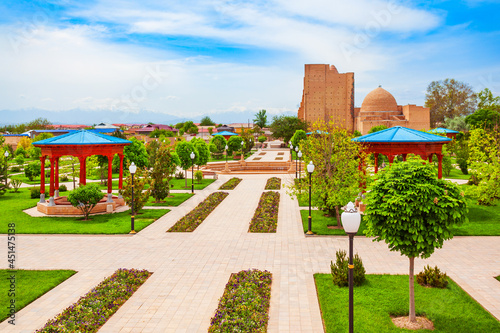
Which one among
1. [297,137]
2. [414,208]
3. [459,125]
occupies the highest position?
[459,125]

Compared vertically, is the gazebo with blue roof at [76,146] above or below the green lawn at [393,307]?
above

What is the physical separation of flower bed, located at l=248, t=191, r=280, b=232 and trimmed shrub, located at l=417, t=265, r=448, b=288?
691 cm

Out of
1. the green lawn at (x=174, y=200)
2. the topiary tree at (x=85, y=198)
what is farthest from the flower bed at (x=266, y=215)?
the topiary tree at (x=85, y=198)

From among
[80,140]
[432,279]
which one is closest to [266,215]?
[432,279]

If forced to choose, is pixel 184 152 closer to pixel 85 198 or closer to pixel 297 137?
pixel 85 198

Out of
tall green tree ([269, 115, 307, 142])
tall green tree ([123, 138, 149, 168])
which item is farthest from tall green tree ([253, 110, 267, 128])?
tall green tree ([123, 138, 149, 168])

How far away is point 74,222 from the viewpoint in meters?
17.8

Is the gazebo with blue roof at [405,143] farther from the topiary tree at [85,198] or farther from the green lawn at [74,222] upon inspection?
the topiary tree at [85,198]

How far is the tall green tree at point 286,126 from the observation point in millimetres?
70750

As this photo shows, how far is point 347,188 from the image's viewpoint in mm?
15609

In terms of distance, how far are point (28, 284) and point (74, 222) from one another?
7.91 meters

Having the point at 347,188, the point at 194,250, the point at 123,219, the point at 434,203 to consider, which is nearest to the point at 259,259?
the point at 194,250

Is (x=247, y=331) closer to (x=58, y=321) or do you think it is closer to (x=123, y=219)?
(x=58, y=321)

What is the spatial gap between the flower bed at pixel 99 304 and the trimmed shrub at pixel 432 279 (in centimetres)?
725
